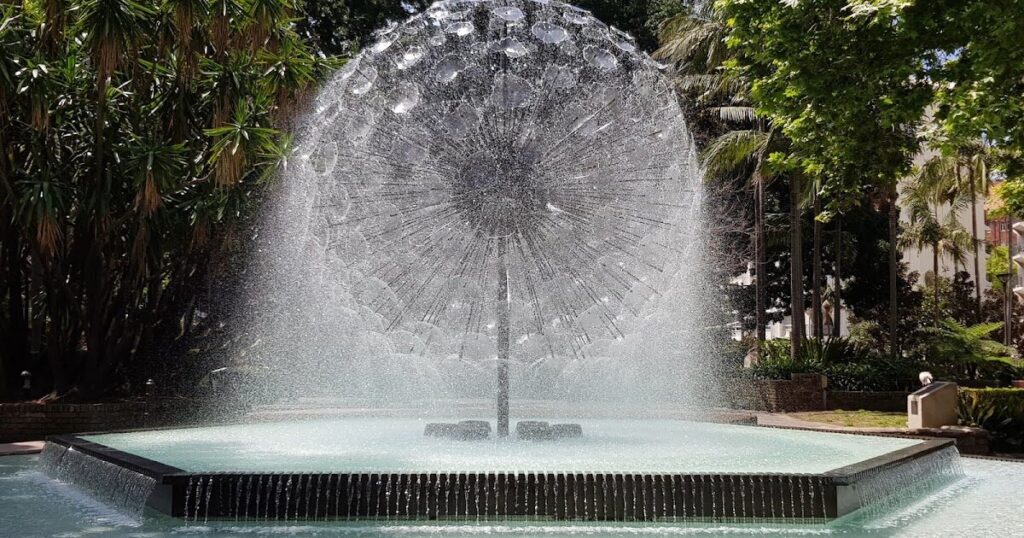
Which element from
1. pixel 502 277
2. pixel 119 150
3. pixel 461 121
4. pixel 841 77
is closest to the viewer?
pixel 841 77

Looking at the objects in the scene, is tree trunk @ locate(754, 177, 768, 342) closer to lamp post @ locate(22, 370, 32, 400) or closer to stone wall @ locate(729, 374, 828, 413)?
stone wall @ locate(729, 374, 828, 413)

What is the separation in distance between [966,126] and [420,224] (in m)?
6.96

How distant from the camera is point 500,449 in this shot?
12.7 m

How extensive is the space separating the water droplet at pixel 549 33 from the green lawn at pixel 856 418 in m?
12.8

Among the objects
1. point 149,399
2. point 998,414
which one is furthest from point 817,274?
point 149,399

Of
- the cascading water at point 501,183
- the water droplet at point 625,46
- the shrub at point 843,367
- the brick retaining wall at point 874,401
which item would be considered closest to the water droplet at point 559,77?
the cascading water at point 501,183

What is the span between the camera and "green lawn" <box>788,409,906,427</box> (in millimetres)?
21812

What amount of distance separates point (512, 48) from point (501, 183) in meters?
1.74

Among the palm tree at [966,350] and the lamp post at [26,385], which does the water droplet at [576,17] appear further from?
the palm tree at [966,350]

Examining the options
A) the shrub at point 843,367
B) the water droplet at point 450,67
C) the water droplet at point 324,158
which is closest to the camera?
the water droplet at point 450,67

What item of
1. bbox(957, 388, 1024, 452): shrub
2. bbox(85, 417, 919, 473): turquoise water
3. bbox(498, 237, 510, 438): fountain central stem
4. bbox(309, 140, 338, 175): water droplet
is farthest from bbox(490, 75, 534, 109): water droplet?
bbox(957, 388, 1024, 452): shrub

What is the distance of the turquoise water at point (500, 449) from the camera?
11344 millimetres

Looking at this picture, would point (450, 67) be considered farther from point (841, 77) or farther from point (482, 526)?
point (482, 526)

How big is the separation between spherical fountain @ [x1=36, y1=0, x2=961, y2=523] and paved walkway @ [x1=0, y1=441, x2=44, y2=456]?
5.32 feet
